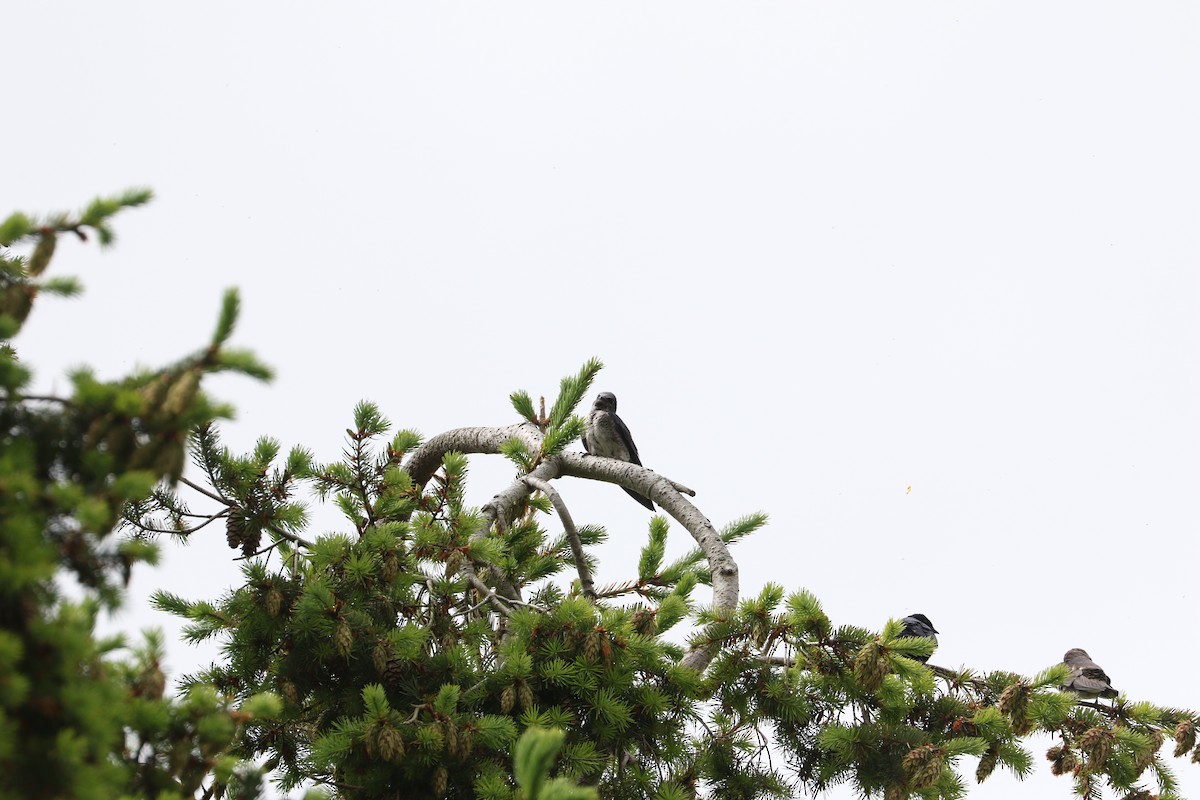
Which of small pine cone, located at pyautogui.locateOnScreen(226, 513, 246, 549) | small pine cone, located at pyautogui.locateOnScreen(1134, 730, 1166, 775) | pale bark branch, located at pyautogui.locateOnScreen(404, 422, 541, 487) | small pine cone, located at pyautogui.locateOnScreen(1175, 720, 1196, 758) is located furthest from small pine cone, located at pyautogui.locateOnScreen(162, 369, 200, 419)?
small pine cone, located at pyautogui.locateOnScreen(1175, 720, 1196, 758)

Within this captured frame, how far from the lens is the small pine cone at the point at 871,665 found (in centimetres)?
388

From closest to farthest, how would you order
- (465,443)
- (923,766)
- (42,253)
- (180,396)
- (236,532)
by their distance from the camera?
(180,396) < (42,253) < (923,766) < (236,532) < (465,443)

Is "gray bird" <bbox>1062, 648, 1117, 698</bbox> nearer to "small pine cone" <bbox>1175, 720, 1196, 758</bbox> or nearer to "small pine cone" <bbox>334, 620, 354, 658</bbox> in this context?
"small pine cone" <bbox>1175, 720, 1196, 758</bbox>

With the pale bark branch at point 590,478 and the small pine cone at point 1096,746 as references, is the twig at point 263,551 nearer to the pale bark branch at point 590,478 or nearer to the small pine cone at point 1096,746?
the pale bark branch at point 590,478

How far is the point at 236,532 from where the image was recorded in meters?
4.22

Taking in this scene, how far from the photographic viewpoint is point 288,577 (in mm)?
4188

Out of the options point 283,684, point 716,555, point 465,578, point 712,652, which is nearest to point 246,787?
point 283,684

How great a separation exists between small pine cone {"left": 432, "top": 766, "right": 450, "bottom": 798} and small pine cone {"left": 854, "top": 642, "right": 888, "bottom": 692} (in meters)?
1.45

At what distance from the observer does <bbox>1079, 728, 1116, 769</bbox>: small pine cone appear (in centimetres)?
428

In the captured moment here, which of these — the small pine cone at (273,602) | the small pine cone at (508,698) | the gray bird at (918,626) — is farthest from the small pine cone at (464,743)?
the gray bird at (918,626)

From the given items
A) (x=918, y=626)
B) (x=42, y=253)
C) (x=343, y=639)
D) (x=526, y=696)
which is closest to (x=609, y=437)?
(x=918, y=626)

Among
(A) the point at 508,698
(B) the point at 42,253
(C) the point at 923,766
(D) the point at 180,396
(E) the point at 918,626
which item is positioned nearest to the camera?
(D) the point at 180,396

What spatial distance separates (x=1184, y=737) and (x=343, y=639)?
336 centimetres

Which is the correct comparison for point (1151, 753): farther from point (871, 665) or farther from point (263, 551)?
point (263, 551)
